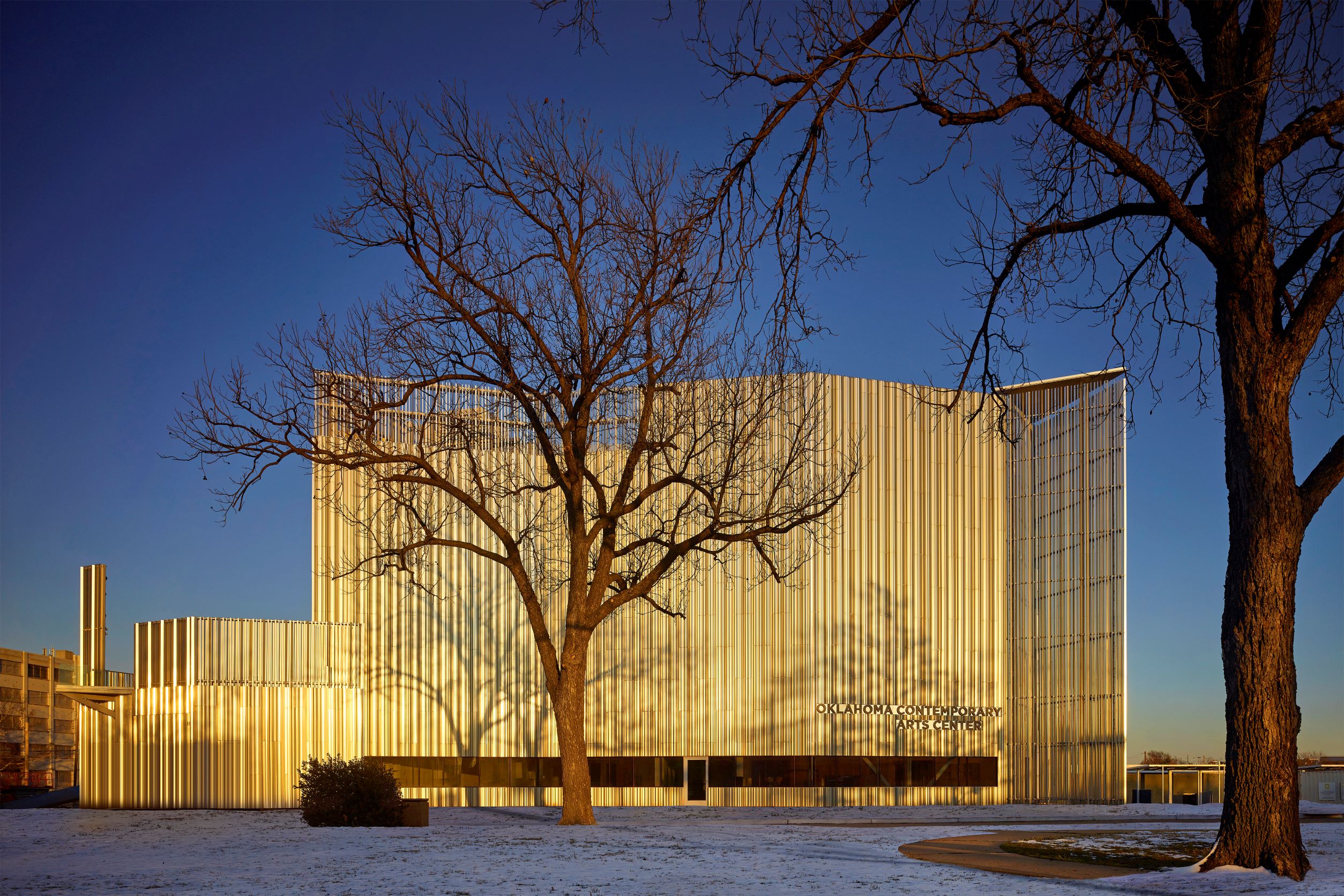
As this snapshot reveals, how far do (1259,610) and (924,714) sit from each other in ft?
68.0

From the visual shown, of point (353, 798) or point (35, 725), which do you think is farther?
point (35, 725)

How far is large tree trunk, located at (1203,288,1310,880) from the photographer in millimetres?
10398

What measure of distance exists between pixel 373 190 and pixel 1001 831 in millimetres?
12469

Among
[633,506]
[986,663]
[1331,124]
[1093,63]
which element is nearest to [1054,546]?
[986,663]

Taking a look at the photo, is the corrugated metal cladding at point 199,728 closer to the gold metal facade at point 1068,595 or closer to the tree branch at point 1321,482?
the gold metal facade at point 1068,595


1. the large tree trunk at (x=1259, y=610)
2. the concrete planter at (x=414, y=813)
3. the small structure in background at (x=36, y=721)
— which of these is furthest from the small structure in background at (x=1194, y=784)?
the small structure in background at (x=36, y=721)

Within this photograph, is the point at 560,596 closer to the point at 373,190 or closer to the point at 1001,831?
the point at 373,190

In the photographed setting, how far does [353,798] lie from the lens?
17547 millimetres

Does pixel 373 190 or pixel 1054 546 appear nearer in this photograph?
pixel 373 190

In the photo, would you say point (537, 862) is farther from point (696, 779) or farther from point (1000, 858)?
point (696, 779)

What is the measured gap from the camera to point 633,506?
61.8 feet

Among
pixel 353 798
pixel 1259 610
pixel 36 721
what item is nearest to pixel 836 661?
pixel 353 798

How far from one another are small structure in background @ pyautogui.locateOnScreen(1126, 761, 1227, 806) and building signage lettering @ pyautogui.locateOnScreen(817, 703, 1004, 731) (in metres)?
4.47

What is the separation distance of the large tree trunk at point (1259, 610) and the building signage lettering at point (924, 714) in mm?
19696
